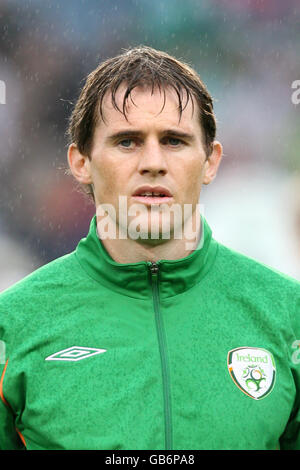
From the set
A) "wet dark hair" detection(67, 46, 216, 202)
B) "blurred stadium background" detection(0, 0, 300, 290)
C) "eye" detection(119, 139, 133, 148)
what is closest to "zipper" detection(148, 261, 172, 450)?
"eye" detection(119, 139, 133, 148)

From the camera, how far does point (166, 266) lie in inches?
85.0

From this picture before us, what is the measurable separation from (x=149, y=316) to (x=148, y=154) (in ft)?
1.63

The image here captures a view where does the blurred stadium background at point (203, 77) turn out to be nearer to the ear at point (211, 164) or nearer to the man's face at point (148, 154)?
the ear at point (211, 164)

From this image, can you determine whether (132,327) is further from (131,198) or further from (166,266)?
(131,198)

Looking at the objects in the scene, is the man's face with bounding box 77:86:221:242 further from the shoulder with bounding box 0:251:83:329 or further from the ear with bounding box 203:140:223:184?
the shoulder with bounding box 0:251:83:329

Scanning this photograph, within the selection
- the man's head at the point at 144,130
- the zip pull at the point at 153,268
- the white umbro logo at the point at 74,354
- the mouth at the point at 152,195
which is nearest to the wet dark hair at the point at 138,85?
the man's head at the point at 144,130

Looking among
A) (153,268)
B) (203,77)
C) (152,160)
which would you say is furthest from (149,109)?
(203,77)

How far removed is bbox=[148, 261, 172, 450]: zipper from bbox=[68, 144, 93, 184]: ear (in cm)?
44

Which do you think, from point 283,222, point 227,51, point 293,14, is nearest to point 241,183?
point 283,222

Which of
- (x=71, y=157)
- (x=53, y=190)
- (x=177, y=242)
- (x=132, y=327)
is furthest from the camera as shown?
(x=53, y=190)

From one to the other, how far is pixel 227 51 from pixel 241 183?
53.4 inches

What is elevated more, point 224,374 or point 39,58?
point 39,58

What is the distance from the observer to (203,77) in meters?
6.65

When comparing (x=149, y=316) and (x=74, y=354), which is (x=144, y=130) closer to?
(x=149, y=316)
